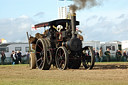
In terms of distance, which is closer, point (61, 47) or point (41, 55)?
point (61, 47)

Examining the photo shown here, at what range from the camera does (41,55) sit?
686 inches

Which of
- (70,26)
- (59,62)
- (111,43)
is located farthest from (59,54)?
(111,43)

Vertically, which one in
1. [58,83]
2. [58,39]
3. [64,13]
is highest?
[64,13]

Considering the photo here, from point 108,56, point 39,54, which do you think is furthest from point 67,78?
point 108,56

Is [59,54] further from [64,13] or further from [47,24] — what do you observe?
[64,13]

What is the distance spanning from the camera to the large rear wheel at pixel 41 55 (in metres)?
16.4

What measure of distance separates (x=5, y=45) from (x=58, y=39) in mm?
18712

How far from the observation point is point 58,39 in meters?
16.9

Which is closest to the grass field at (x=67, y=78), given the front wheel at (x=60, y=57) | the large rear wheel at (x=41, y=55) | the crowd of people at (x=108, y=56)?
the front wheel at (x=60, y=57)

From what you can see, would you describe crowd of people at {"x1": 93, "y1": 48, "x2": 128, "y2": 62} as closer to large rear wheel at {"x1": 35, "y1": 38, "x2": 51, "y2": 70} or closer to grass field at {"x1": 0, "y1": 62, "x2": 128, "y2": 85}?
large rear wheel at {"x1": 35, "y1": 38, "x2": 51, "y2": 70}

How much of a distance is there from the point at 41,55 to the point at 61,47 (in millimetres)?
2024

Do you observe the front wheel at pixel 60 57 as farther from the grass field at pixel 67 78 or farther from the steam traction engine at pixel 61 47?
the grass field at pixel 67 78

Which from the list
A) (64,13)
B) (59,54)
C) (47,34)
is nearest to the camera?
(59,54)

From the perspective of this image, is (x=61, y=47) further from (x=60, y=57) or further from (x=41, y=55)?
(x=41, y=55)
